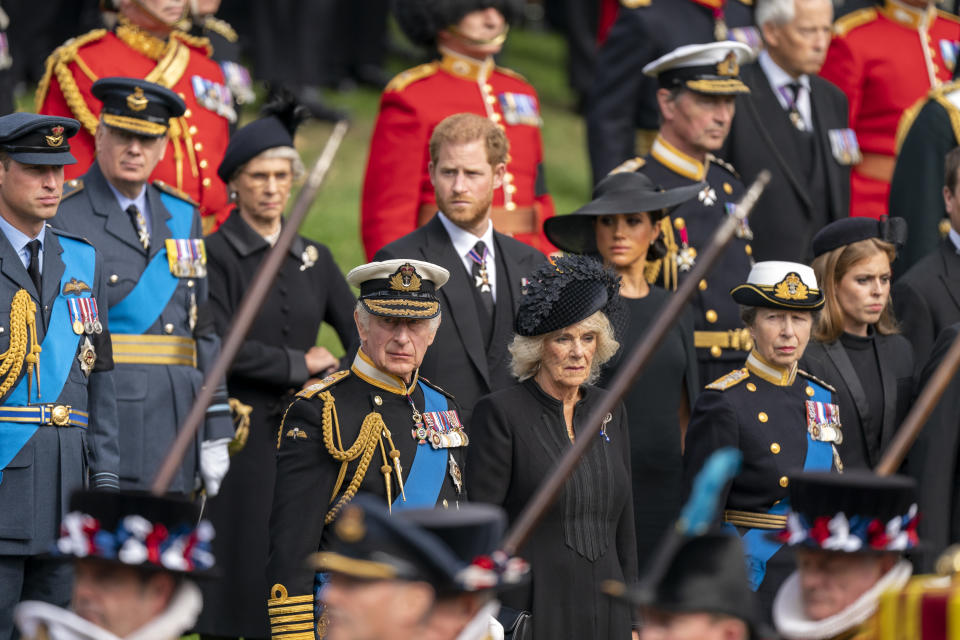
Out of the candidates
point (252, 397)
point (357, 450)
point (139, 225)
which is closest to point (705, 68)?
point (252, 397)

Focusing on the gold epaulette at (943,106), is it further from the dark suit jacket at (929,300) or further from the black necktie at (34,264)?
the black necktie at (34,264)

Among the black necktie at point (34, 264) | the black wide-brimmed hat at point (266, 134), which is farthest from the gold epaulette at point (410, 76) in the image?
the black necktie at point (34, 264)

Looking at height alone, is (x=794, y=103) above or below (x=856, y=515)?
below

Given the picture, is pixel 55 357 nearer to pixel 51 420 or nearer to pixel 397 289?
pixel 51 420

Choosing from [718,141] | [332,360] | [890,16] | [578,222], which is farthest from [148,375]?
[890,16]

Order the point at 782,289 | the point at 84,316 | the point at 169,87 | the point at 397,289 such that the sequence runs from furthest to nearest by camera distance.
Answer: the point at 169,87 < the point at 782,289 < the point at 84,316 < the point at 397,289

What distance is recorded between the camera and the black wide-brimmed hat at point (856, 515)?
462 centimetres

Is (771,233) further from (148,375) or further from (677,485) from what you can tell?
(148,375)

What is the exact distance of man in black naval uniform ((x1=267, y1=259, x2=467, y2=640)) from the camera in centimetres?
599

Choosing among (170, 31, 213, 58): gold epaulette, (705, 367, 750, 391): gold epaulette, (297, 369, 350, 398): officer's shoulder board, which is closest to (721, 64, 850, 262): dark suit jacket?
(705, 367, 750, 391): gold epaulette

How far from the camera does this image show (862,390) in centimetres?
742

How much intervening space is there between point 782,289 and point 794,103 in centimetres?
236

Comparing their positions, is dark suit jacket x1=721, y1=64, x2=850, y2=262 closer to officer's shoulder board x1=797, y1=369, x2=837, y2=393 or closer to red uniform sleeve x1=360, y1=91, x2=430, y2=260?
red uniform sleeve x1=360, y1=91, x2=430, y2=260

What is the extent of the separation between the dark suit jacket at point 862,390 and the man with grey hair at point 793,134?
1.32 metres
